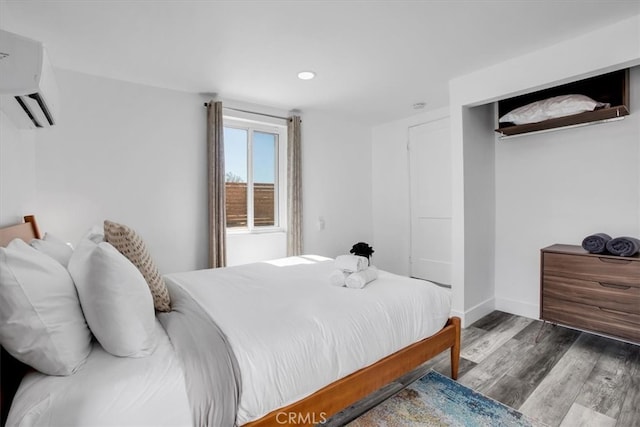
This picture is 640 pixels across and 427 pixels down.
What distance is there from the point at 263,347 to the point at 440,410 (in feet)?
4.15

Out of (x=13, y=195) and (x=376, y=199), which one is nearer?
(x=13, y=195)

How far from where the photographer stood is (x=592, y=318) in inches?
97.0

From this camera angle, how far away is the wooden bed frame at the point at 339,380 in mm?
1141

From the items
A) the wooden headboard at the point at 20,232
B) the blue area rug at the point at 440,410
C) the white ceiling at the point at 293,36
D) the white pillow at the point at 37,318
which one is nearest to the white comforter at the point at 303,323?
the blue area rug at the point at 440,410

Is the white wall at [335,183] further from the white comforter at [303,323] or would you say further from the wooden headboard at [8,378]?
the wooden headboard at [8,378]

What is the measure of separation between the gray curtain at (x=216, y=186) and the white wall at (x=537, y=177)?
7.96 ft

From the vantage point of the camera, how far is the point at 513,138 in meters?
3.35

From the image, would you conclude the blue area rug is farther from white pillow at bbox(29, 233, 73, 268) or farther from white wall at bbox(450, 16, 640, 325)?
white pillow at bbox(29, 233, 73, 268)

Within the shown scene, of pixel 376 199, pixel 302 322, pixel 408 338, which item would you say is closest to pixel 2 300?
pixel 302 322

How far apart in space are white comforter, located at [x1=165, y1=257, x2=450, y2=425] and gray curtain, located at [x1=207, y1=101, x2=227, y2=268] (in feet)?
3.14

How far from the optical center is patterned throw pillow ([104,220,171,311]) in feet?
5.10

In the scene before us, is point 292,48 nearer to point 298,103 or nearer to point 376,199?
point 298,103

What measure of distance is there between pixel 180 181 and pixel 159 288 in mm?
1896

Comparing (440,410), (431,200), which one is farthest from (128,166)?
(431,200)
